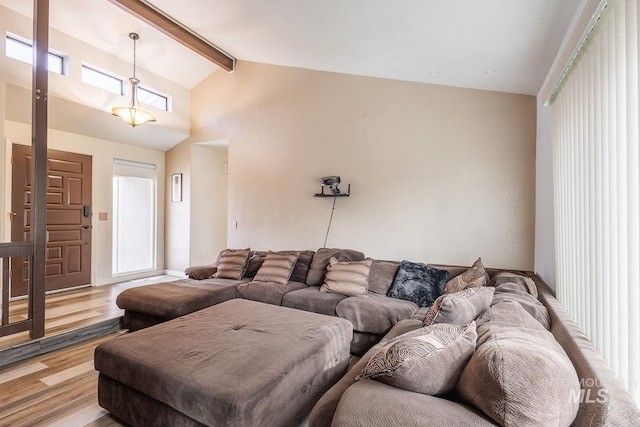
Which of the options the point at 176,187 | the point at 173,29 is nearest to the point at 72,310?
the point at 176,187

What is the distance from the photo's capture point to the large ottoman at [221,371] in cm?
143

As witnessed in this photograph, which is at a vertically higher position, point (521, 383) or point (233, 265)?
point (521, 383)

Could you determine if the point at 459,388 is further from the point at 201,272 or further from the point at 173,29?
the point at 173,29

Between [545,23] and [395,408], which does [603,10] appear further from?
[395,408]

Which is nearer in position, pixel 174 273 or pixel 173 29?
pixel 173 29

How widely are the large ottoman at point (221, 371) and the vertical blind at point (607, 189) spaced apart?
1440 millimetres

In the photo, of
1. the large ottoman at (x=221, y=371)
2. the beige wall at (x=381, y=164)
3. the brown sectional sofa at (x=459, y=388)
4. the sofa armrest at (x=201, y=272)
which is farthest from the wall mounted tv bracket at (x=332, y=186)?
the large ottoman at (x=221, y=371)

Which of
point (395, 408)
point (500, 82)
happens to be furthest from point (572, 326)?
point (500, 82)

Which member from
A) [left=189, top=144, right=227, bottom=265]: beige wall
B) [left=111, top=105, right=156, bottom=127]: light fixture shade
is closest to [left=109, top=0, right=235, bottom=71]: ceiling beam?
[left=111, top=105, right=156, bottom=127]: light fixture shade

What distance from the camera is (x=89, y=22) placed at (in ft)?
12.3

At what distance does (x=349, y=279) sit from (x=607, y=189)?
219 cm

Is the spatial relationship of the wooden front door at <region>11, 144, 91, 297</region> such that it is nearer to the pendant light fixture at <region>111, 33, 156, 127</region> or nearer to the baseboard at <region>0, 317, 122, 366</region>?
the pendant light fixture at <region>111, 33, 156, 127</region>

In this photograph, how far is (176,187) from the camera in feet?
18.8

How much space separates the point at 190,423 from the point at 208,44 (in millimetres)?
4623
